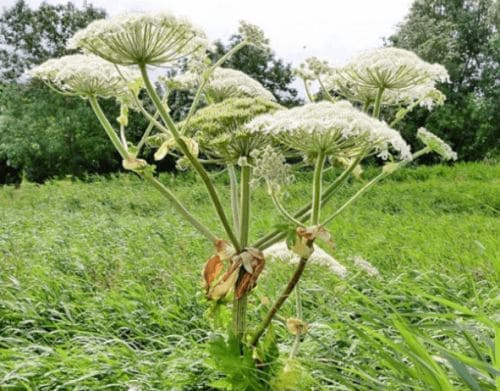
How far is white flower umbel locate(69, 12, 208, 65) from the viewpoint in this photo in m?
1.60

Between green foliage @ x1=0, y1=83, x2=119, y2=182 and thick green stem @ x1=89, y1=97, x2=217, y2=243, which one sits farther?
green foliage @ x1=0, y1=83, x2=119, y2=182

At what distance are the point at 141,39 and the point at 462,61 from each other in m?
25.3

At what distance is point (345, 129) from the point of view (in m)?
1.56

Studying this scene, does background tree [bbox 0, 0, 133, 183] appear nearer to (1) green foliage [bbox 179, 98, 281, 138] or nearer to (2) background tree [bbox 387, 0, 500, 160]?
(2) background tree [bbox 387, 0, 500, 160]

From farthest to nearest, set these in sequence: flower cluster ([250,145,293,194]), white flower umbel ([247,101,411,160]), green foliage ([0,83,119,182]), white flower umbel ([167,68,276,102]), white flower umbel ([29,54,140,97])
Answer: green foliage ([0,83,119,182]), white flower umbel ([167,68,276,102]), white flower umbel ([29,54,140,97]), flower cluster ([250,145,293,194]), white flower umbel ([247,101,411,160])

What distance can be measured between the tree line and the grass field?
13816mm

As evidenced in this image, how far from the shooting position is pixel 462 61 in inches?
994

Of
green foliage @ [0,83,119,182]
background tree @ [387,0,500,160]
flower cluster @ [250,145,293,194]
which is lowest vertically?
flower cluster @ [250,145,293,194]

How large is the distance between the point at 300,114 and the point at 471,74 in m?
25.3

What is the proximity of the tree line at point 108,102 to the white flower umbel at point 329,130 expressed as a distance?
776 inches

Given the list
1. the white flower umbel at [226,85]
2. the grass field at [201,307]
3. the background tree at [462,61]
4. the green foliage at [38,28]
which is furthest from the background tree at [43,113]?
the white flower umbel at [226,85]

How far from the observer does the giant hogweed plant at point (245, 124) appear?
1639mm

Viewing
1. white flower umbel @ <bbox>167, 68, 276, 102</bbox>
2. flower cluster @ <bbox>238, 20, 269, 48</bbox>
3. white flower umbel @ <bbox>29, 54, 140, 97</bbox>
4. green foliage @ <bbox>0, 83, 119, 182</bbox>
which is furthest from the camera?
green foliage @ <bbox>0, 83, 119, 182</bbox>

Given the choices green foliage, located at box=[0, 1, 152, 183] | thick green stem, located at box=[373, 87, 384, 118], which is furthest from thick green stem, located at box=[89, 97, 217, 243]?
green foliage, located at box=[0, 1, 152, 183]
